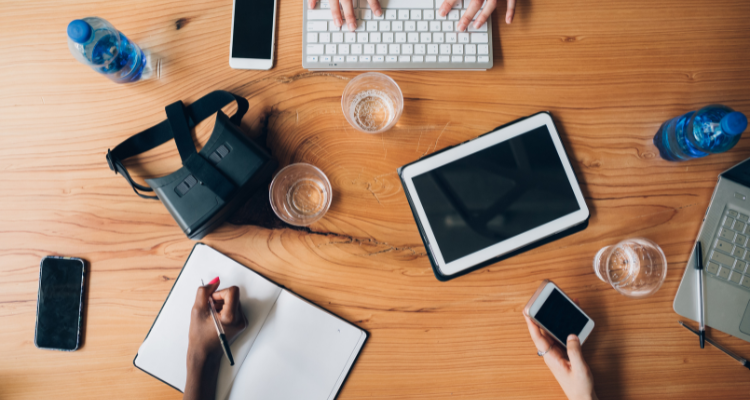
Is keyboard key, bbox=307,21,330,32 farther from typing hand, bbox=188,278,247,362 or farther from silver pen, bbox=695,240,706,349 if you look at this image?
Result: silver pen, bbox=695,240,706,349

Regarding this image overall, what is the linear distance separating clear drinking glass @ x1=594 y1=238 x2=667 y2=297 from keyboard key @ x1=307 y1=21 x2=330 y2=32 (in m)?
0.85

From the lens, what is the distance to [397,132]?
0.90 meters

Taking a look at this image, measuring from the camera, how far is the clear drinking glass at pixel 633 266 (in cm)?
87

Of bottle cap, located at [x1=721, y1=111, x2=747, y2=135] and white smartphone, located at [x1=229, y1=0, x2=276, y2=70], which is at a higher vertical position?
white smartphone, located at [x1=229, y1=0, x2=276, y2=70]

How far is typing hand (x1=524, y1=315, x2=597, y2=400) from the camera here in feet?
2.68

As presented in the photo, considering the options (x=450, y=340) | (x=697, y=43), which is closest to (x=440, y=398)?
(x=450, y=340)

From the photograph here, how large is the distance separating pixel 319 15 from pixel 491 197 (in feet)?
1.93

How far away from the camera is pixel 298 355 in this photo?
863mm

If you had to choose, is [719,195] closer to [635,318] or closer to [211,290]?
[635,318]

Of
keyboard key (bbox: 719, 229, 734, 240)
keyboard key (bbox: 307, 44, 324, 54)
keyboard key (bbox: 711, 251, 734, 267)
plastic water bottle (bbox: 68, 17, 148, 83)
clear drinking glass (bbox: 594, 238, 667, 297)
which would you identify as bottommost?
clear drinking glass (bbox: 594, 238, 667, 297)

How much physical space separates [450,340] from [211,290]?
57 cm

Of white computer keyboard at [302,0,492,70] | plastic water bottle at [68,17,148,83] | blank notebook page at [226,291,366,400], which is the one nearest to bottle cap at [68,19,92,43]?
plastic water bottle at [68,17,148,83]

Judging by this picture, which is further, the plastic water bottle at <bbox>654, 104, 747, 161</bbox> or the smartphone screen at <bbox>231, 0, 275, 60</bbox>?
the smartphone screen at <bbox>231, 0, 275, 60</bbox>

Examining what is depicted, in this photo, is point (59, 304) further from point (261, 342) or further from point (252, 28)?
point (252, 28)
